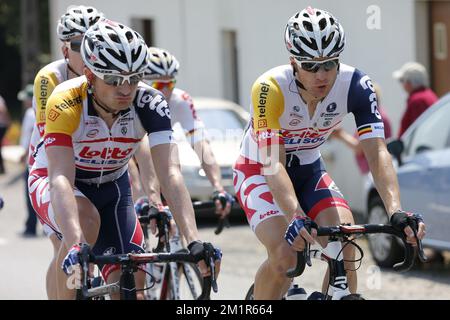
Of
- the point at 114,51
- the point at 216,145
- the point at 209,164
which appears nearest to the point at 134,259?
the point at 114,51

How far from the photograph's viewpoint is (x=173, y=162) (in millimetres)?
5730

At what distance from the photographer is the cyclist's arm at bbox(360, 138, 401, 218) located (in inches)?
225

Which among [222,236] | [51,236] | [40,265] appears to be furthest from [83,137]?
[222,236]

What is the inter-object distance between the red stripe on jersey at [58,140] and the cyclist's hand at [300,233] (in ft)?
4.27

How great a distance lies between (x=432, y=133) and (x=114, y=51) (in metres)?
5.58

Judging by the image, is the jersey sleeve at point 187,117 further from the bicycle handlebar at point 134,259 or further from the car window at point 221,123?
the car window at point 221,123

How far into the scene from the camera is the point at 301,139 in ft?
20.6

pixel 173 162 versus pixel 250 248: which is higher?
pixel 173 162

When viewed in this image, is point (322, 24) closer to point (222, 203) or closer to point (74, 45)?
point (222, 203)

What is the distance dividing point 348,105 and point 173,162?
113cm

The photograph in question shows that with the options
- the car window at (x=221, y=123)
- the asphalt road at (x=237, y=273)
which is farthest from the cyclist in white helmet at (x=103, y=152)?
the car window at (x=221, y=123)

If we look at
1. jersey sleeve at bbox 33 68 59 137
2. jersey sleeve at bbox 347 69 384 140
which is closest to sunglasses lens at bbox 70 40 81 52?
jersey sleeve at bbox 33 68 59 137

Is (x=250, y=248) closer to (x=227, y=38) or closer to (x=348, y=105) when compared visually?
(x=348, y=105)

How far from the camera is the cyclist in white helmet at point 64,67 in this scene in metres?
6.87
